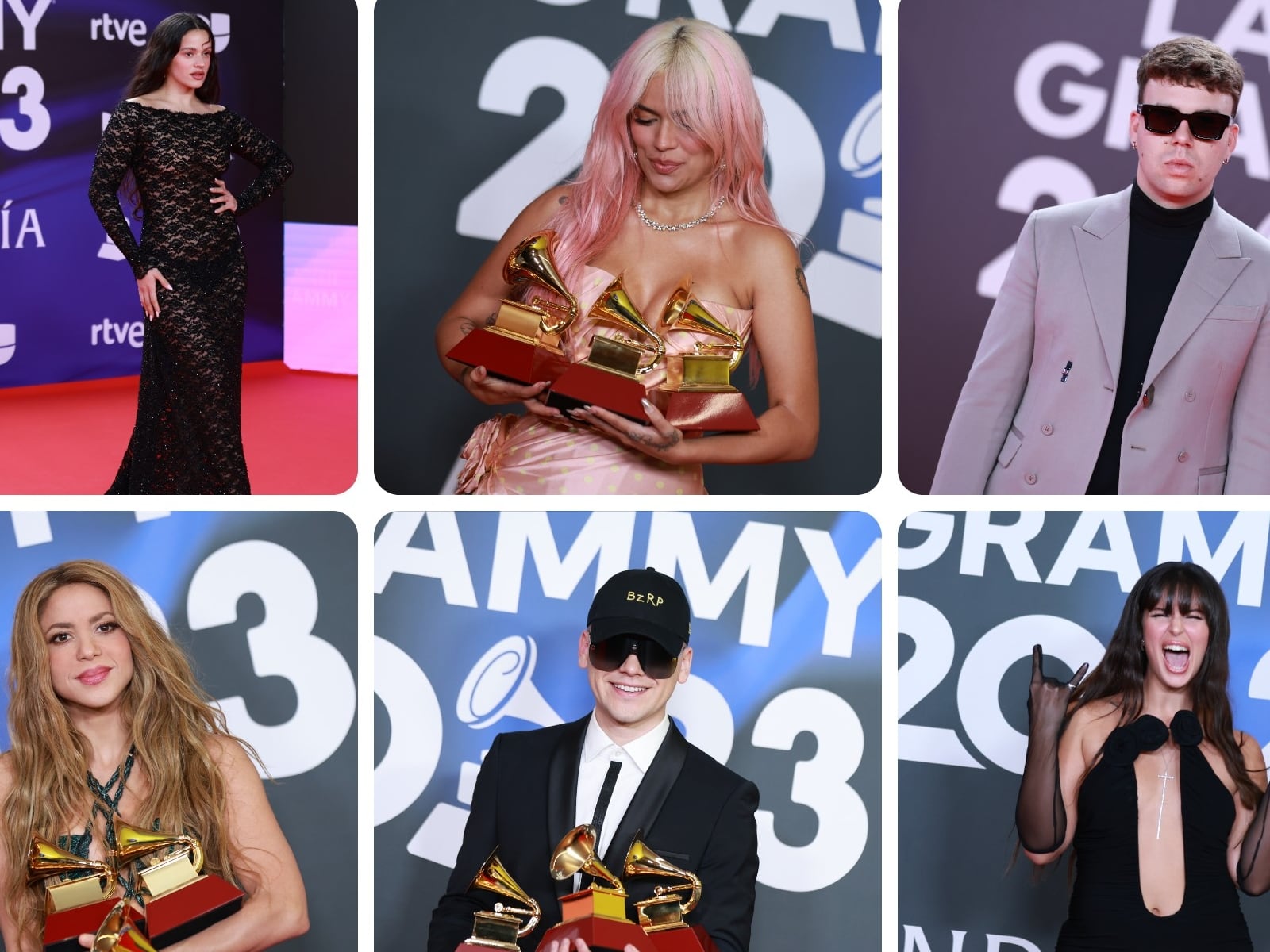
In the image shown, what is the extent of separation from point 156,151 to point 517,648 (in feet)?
5.24

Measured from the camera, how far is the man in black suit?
11.6ft

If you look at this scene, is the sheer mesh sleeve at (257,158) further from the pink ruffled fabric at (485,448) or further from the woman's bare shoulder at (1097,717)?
the woman's bare shoulder at (1097,717)

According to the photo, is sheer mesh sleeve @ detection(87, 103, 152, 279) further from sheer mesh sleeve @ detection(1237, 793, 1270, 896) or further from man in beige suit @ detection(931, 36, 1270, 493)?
sheer mesh sleeve @ detection(1237, 793, 1270, 896)

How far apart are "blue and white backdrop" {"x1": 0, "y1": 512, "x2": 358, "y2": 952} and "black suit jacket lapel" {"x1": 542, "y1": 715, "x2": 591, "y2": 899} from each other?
0.65 meters

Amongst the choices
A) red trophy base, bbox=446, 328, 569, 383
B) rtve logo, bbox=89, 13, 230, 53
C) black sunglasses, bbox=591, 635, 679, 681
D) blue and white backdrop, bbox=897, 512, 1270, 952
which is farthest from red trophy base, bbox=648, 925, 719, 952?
rtve logo, bbox=89, 13, 230, 53

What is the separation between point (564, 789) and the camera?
3.61 meters

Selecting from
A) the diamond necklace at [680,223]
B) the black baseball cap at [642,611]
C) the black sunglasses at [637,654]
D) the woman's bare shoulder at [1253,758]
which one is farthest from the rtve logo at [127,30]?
the woman's bare shoulder at [1253,758]

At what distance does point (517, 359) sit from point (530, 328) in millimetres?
83

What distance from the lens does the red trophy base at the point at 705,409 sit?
3650 mm

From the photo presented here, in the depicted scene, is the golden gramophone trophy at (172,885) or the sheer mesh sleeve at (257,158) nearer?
the golden gramophone trophy at (172,885)

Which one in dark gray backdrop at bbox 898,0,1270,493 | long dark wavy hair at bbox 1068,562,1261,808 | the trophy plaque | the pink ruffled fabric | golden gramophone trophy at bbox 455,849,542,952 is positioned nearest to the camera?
the trophy plaque

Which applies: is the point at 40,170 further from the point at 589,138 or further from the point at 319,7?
the point at 589,138

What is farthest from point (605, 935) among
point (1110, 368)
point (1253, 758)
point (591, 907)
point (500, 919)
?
point (1110, 368)

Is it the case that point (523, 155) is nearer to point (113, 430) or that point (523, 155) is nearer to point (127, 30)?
point (127, 30)
